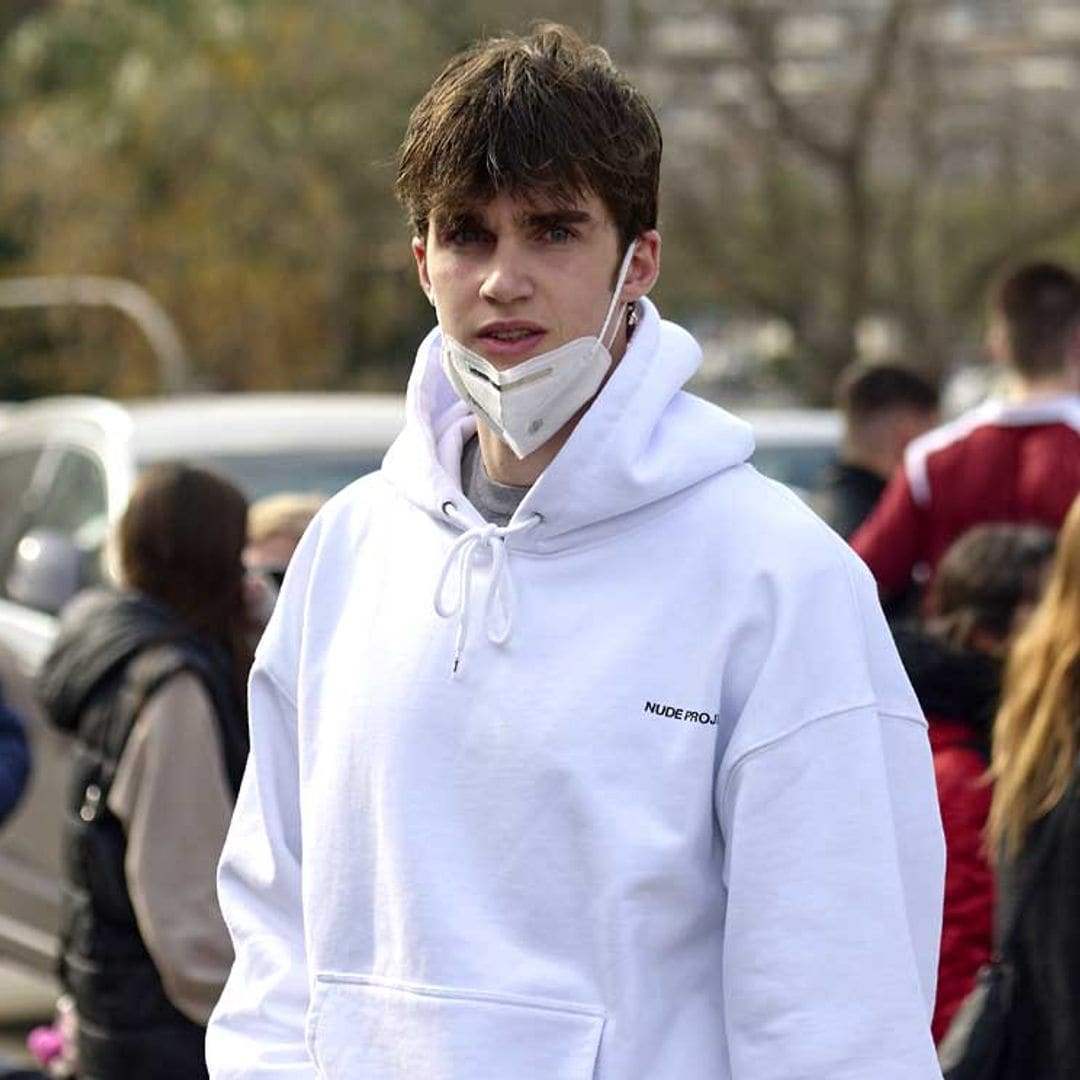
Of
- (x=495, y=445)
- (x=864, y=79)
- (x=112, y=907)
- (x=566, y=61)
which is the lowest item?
(x=112, y=907)

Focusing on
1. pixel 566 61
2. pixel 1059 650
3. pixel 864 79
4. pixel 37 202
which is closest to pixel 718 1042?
pixel 566 61

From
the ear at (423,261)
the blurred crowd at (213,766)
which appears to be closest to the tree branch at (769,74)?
the blurred crowd at (213,766)

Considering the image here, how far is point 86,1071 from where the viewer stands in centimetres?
450

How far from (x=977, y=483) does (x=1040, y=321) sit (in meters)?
0.49

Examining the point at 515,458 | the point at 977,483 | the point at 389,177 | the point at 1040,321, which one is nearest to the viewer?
the point at 515,458

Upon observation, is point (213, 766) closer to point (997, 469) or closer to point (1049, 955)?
point (1049, 955)

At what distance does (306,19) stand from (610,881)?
27152 millimetres

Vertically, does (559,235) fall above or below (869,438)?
above

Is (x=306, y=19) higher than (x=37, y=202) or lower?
higher

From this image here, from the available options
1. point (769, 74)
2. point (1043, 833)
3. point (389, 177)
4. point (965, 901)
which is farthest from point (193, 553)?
point (769, 74)

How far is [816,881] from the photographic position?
2279 millimetres

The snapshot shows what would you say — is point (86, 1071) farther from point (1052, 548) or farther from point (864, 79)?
point (864, 79)

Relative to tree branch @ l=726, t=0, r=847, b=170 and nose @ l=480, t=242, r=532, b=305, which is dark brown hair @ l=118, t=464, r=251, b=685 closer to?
nose @ l=480, t=242, r=532, b=305

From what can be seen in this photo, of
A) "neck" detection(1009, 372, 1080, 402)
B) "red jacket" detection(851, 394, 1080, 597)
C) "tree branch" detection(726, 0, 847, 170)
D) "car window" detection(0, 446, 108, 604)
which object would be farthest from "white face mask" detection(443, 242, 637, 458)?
"tree branch" detection(726, 0, 847, 170)
